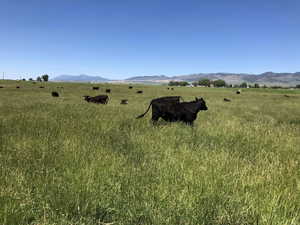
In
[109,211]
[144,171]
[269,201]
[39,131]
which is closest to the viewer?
[109,211]

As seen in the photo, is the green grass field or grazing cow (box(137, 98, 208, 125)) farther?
grazing cow (box(137, 98, 208, 125))

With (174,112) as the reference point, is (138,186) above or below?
below

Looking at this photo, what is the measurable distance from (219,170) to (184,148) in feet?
5.37

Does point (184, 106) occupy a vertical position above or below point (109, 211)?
above

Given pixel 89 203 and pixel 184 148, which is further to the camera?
pixel 184 148

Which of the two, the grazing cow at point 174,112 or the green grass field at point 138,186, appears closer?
the green grass field at point 138,186

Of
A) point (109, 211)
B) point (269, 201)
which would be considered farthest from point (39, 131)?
point (269, 201)

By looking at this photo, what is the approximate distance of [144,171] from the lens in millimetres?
4414

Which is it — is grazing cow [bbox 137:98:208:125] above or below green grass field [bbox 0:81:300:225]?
above

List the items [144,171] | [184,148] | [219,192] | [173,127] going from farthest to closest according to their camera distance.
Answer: [173,127]
[184,148]
[144,171]
[219,192]

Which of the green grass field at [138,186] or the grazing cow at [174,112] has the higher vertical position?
the grazing cow at [174,112]

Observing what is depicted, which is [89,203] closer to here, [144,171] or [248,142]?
[144,171]

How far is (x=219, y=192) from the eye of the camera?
366cm

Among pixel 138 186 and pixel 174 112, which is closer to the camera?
pixel 138 186
